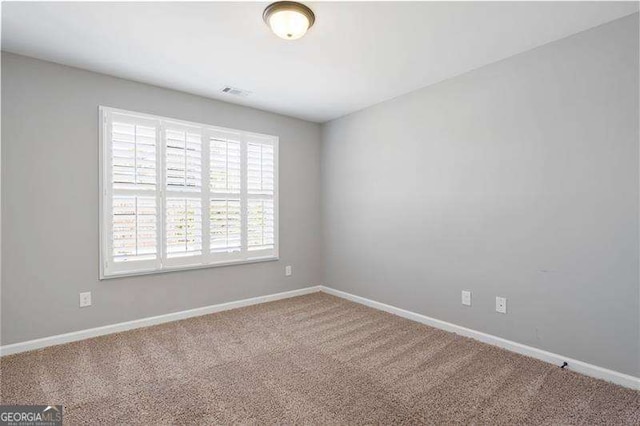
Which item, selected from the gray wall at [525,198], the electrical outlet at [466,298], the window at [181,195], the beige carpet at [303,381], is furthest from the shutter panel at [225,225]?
the electrical outlet at [466,298]

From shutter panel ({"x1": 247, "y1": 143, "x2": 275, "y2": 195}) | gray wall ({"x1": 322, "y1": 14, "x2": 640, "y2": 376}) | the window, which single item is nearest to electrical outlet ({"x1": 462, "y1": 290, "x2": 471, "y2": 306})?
gray wall ({"x1": 322, "y1": 14, "x2": 640, "y2": 376})

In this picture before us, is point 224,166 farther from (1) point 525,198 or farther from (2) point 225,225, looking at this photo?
(1) point 525,198

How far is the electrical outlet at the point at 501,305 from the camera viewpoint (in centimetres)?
274

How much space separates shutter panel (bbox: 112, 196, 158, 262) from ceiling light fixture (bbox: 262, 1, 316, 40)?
2073 millimetres

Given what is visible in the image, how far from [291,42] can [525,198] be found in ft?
7.30

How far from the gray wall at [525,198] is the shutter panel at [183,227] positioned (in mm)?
2024

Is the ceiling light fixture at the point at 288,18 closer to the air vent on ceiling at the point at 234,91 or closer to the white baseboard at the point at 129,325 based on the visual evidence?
the air vent on ceiling at the point at 234,91

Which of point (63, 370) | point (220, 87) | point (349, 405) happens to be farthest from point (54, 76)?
point (349, 405)

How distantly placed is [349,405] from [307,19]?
243cm

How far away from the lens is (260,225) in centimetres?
405

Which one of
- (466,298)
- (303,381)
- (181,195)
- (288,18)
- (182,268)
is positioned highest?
(288,18)

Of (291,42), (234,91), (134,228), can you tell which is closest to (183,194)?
(134,228)

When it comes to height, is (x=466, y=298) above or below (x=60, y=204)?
below

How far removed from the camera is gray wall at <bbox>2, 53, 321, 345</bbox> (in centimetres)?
262
